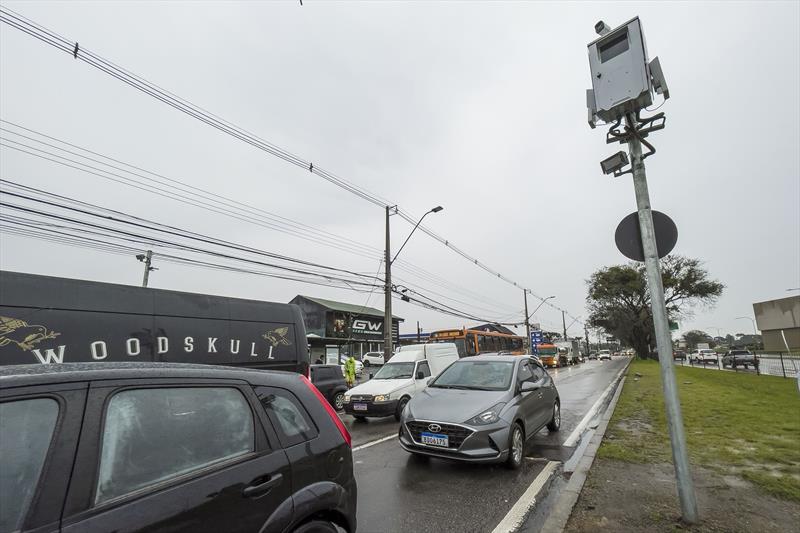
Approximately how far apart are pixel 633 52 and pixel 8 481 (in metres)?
5.65

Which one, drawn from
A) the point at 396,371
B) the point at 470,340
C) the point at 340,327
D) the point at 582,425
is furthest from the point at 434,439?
the point at 340,327

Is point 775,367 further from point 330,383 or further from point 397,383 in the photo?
point 330,383

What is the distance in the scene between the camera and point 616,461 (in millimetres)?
5434

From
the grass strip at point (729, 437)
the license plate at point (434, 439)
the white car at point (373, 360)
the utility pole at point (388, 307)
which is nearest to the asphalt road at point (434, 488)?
the license plate at point (434, 439)

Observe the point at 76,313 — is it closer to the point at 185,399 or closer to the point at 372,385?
the point at 185,399

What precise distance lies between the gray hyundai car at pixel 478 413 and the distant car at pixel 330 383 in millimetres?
6071

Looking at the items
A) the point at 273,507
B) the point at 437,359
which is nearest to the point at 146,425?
the point at 273,507

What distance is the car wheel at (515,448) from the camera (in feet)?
17.5

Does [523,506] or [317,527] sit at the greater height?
[317,527]

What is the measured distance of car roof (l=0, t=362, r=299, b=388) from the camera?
5.09ft

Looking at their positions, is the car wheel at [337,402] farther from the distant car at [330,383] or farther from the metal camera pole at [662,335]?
the metal camera pole at [662,335]

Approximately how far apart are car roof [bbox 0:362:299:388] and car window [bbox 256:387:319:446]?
128mm

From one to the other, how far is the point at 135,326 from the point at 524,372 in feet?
21.5

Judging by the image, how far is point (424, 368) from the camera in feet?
36.8
